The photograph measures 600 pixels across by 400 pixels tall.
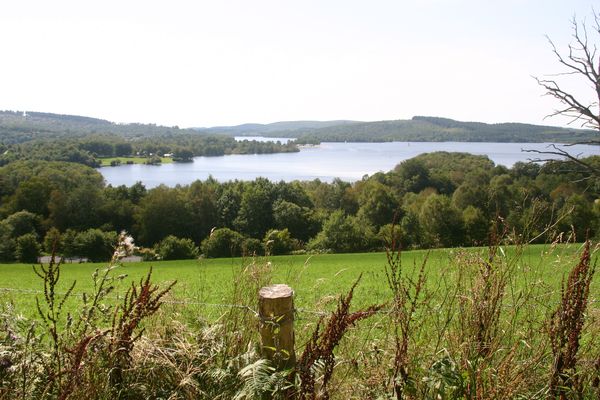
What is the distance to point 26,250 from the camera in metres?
40.2

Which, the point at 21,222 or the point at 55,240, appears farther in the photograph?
the point at 21,222

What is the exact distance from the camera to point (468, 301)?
9.36 feet

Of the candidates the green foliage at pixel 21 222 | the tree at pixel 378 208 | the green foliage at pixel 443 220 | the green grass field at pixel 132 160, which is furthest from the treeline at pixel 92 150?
the green foliage at pixel 443 220

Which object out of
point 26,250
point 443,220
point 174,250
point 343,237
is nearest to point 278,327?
point 174,250

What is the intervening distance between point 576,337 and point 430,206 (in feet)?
142

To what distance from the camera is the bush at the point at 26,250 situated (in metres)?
40.1

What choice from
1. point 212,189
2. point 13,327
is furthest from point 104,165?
point 13,327

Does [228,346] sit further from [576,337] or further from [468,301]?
[576,337]

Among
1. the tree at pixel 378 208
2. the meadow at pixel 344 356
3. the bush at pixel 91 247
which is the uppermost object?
the meadow at pixel 344 356

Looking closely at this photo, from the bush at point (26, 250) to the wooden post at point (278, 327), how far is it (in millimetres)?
43277

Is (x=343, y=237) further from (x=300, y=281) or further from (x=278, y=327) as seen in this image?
(x=278, y=327)

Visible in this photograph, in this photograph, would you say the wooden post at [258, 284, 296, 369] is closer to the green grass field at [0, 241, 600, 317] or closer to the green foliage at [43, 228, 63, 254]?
the green grass field at [0, 241, 600, 317]

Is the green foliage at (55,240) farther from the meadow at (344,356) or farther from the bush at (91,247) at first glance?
the bush at (91,247)

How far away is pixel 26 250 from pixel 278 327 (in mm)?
44488
